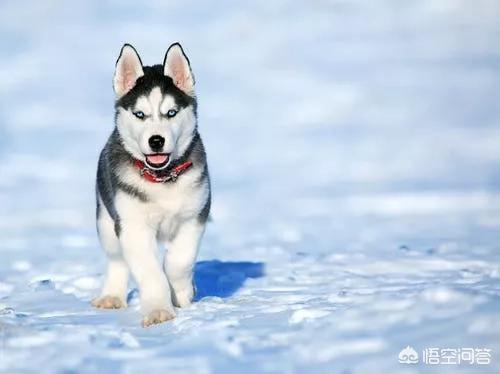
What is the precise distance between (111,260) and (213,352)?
7.34 ft

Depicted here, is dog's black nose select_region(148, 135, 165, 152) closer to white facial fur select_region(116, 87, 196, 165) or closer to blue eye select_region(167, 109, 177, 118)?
white facial fur select_region(116, 87, 196, 165)

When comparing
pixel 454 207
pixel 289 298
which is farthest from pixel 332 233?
pixel 289 298

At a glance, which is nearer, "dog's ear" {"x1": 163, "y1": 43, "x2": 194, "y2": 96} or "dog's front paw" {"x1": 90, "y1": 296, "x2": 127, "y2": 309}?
"dog's ear" {"x1": 163, "y1": 43, "x2": 194, "y2": 96}

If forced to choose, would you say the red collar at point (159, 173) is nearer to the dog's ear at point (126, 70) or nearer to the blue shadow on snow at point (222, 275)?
the dog's ear at point (126, 70)

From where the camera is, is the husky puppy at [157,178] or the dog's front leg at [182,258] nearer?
the husky puppy at [157,178]

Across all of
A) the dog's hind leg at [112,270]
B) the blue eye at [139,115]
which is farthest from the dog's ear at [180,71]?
the dog's hind leg at [112,270]

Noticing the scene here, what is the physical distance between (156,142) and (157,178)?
0.36 meters

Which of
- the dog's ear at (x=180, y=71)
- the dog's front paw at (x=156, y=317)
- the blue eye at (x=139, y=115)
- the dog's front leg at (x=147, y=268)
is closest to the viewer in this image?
the dog's front paw at (x=156, y=317)

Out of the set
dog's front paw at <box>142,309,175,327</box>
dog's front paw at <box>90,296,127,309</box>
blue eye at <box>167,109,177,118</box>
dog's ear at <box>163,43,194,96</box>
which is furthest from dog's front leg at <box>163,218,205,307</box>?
dog's ear at <box>163,43,194,96</box>

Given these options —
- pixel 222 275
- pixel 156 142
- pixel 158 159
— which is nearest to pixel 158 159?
pixel 158 159

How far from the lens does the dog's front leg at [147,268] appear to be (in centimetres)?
620

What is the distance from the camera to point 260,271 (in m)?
9.08

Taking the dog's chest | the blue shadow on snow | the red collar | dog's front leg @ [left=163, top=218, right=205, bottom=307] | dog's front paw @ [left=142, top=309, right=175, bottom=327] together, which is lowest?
the blue shadow on snow

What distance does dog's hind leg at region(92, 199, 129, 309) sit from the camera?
7008 millimetres
